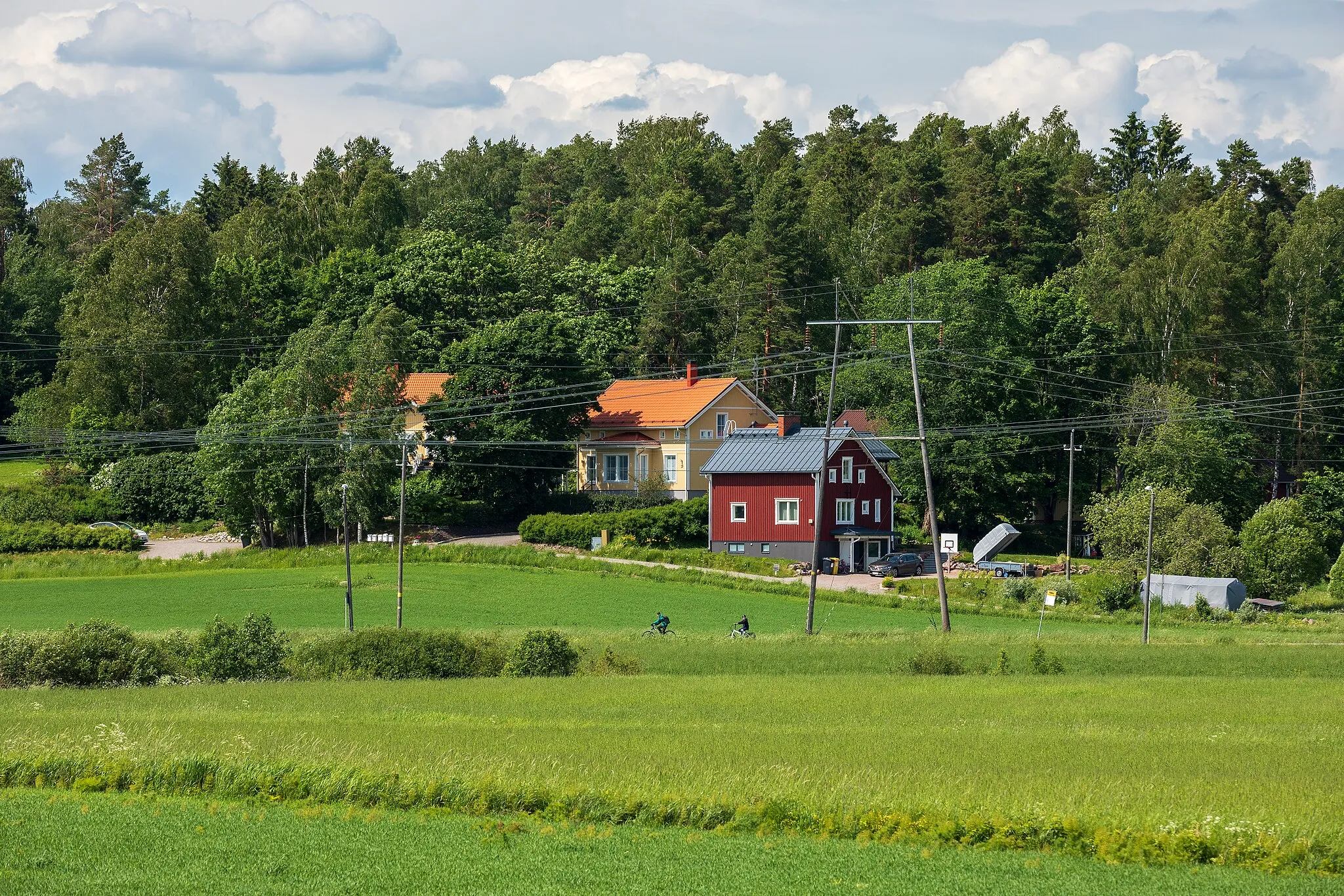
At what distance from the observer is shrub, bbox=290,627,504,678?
1337 inches

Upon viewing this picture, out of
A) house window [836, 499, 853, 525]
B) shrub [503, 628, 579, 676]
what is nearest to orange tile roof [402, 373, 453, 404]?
house window [836, 499, 853, 525]

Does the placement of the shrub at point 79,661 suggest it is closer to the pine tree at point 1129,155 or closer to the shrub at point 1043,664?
→ the shrub at point 1043,664

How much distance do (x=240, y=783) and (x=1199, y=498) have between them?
68135mm

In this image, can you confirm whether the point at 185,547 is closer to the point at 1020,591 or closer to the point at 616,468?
the point at 616,468

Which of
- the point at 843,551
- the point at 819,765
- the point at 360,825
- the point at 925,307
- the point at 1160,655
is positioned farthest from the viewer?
the point at 925,307

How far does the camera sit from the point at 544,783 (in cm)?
1733

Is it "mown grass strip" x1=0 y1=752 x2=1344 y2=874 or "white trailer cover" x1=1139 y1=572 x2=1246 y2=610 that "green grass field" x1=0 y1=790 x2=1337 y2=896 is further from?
"white trailer cover" x1=1139 y1=572 x2=1246 y2=610

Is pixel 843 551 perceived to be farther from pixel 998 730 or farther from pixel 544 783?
pixel 544 783

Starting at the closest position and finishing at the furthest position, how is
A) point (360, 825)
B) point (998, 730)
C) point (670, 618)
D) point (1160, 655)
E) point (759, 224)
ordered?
point (360, 825)
point (998, 730)
point (1160, 655)
point (670, 618)
point (759, 224)

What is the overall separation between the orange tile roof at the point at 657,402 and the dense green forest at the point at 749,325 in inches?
123

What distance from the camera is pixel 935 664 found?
34.9 metres

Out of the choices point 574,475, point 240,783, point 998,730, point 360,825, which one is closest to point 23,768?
point 240,783

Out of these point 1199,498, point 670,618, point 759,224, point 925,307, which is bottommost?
point 670,618

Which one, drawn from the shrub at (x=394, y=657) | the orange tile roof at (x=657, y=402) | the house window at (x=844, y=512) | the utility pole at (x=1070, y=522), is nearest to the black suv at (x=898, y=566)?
the house window at (x=844, y=512)
